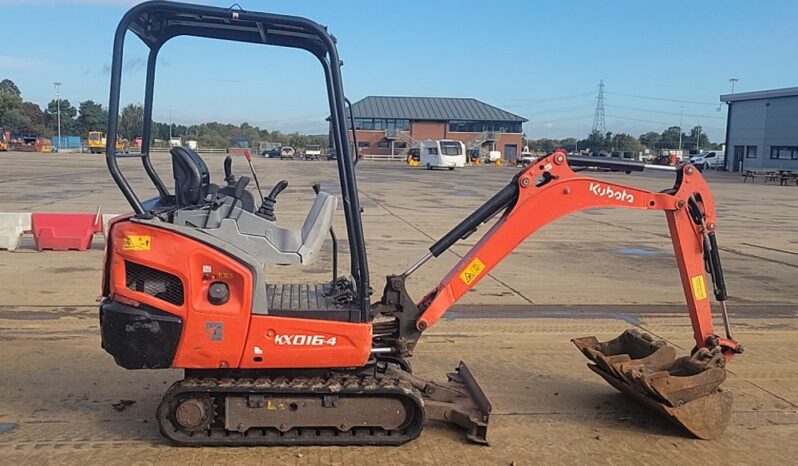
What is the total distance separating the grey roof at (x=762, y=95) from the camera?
199ft

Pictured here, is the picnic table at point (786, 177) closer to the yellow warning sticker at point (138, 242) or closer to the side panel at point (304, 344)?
the side panel at point (304, 344)

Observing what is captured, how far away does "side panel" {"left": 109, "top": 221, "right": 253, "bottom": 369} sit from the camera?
4.42 metres

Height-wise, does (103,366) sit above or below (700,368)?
below

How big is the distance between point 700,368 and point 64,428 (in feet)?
14.2

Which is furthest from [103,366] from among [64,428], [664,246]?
[664,246]

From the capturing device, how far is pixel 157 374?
615 cm

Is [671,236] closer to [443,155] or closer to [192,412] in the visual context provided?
[192,412]

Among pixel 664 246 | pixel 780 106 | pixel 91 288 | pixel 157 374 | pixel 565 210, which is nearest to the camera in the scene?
pixel 565 210

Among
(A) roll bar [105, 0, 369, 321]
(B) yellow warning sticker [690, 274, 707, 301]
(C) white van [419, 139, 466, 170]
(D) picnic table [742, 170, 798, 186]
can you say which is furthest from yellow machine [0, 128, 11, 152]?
(B) yellow warning sticker [690, 274, 707, 301]

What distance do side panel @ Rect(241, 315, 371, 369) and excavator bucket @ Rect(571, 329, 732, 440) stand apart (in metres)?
1.97

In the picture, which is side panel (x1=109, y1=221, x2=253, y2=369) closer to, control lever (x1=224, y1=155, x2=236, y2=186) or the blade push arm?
control lever (x1=224, y1=155, x2=236, y2=186)

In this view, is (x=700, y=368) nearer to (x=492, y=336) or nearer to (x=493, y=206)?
(x=493, y=206)

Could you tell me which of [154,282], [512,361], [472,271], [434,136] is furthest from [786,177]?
[434,136]

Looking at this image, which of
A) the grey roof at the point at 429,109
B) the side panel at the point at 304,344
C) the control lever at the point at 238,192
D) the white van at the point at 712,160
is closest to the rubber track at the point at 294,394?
the side panel at the point at 304,344
